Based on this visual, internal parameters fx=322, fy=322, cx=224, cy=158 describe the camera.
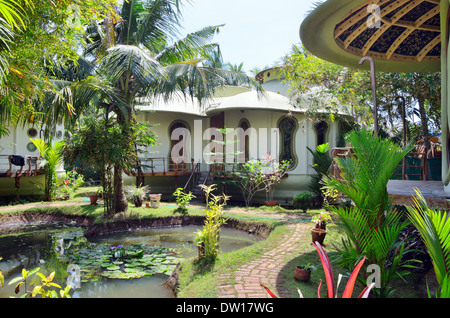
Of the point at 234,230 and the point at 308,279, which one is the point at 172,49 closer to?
the point at 234,230

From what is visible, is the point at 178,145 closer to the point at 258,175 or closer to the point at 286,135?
the point at 258,175

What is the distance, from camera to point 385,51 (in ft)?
20.6

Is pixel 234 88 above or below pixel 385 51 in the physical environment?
above

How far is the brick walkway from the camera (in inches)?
151

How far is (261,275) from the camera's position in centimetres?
449

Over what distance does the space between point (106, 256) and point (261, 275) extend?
12.1 feet

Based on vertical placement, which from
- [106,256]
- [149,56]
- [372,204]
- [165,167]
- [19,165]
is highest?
[149,56]

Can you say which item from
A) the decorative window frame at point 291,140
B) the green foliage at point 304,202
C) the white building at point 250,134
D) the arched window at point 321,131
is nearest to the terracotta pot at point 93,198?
the white building at point 250,134

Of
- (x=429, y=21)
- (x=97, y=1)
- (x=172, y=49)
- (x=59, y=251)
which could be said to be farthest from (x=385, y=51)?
(x=59, y=251)

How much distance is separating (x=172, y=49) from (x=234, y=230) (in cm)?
627

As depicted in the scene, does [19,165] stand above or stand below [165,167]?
above

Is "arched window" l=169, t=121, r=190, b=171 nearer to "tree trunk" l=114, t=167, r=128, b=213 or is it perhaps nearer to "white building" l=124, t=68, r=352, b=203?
"white building" l=124, t=68, r=352, b=203

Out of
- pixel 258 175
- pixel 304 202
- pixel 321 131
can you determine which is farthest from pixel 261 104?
pixel 304 202

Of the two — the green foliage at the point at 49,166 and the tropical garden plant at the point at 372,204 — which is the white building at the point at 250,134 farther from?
the tropical garden plant at the point at 372,204
